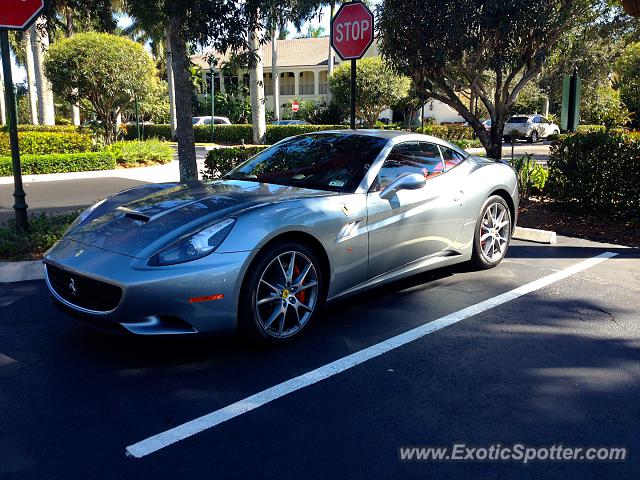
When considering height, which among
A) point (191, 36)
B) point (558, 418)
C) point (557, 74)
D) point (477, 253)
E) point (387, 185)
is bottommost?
point (558, 418)

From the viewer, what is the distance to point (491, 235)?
6.10m

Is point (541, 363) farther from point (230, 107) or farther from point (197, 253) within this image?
point (230, 107)

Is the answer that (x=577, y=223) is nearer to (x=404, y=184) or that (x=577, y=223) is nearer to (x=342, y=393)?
(x=404, y=184)

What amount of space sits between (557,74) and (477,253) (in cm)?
3542

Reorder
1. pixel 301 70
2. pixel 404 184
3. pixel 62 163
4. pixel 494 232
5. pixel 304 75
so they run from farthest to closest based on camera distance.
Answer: pixel 304 75 < pixel 301 70 < pixel 62 163 < pixel 494 232 < pixel 404 184

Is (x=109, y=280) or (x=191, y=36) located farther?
(x=191, y=36)

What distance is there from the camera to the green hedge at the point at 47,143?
17.8m

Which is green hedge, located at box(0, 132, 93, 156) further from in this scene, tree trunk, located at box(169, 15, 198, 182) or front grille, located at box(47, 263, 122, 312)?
front grille, located at box(47, 263, 122, 312)

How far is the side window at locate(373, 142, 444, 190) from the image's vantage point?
5008mm

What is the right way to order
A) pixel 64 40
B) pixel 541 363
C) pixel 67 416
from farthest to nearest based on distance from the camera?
1. pixel 64 40
2. pixel 541 363
3. pixel 67 416

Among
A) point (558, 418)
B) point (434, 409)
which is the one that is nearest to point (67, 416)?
point (434, 409)

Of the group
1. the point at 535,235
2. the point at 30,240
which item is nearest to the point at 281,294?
the point at 30,240

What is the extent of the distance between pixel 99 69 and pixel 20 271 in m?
16.7

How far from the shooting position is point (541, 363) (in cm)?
395
